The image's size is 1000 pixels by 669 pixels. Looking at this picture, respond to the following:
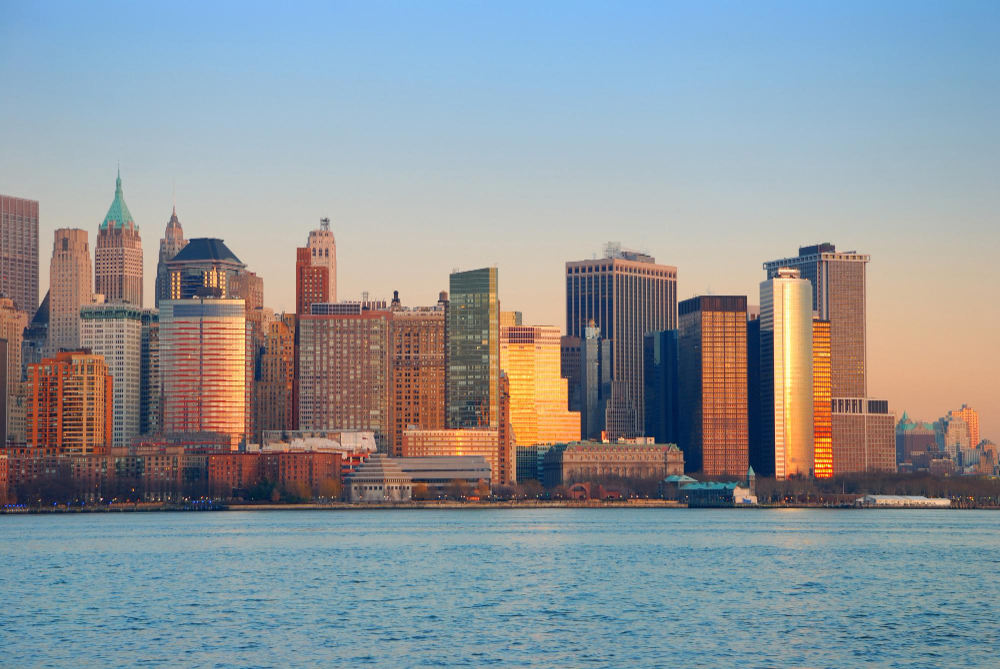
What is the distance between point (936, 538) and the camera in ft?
485

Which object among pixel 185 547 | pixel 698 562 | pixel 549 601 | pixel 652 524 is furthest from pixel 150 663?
pixel 652 524

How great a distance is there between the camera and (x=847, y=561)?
109 m

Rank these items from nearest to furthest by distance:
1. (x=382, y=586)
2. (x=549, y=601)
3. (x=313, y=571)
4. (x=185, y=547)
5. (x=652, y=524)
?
(x=549, y=601), (x=382, y=586), (x=313, y=571), (x=185, y=547), (x=652, y=524)

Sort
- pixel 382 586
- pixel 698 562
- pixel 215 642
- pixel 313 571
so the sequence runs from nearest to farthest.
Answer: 1. pixel 215 642
2. pixel 382 586
3. pixel 313 571
4. pixel 698 562

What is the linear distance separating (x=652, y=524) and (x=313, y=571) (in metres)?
89.6

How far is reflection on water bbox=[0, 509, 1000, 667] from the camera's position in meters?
63.1

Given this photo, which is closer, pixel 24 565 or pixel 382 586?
pixel 382 586

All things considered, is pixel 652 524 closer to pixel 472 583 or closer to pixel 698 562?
pixel 698 562

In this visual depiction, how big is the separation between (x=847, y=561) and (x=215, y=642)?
56321 millimetres

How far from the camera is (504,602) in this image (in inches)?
3164

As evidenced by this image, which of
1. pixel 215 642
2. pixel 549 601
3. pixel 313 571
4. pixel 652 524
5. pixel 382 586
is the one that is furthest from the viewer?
pixel 652 524

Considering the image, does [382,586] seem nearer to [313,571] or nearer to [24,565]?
[313,571]

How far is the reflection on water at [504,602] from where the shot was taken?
2485 inches

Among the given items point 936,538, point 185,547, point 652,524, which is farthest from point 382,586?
point 652,524
